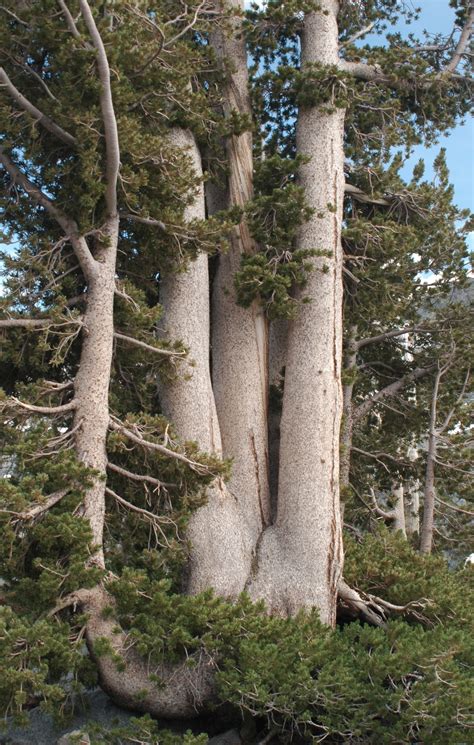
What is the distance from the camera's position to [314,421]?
6641mm

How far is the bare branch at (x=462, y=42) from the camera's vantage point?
906 centimetres

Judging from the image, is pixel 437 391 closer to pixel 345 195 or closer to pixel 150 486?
pixel 345 195

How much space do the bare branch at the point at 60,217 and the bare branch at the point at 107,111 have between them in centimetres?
38

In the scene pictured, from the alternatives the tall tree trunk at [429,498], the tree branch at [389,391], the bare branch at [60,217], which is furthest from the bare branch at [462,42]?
the bare branch at [60,217]

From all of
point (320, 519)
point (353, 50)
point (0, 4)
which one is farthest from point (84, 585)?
point (353, 50)

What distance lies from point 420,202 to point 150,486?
457 centimetres

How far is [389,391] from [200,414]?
362cm

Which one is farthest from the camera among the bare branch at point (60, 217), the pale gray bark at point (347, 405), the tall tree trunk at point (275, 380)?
the pale gray bark at point (347, 405)

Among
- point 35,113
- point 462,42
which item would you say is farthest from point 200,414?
point 462,42

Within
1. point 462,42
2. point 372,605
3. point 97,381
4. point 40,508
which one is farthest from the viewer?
point 462,42

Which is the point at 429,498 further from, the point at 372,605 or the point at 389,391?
the point at 372,605

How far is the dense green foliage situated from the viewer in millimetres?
4629

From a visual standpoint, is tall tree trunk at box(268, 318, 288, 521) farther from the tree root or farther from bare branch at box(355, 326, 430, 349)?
the tree root

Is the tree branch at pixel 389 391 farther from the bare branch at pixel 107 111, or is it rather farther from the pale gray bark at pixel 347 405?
the bare branch at pixel 107 111
